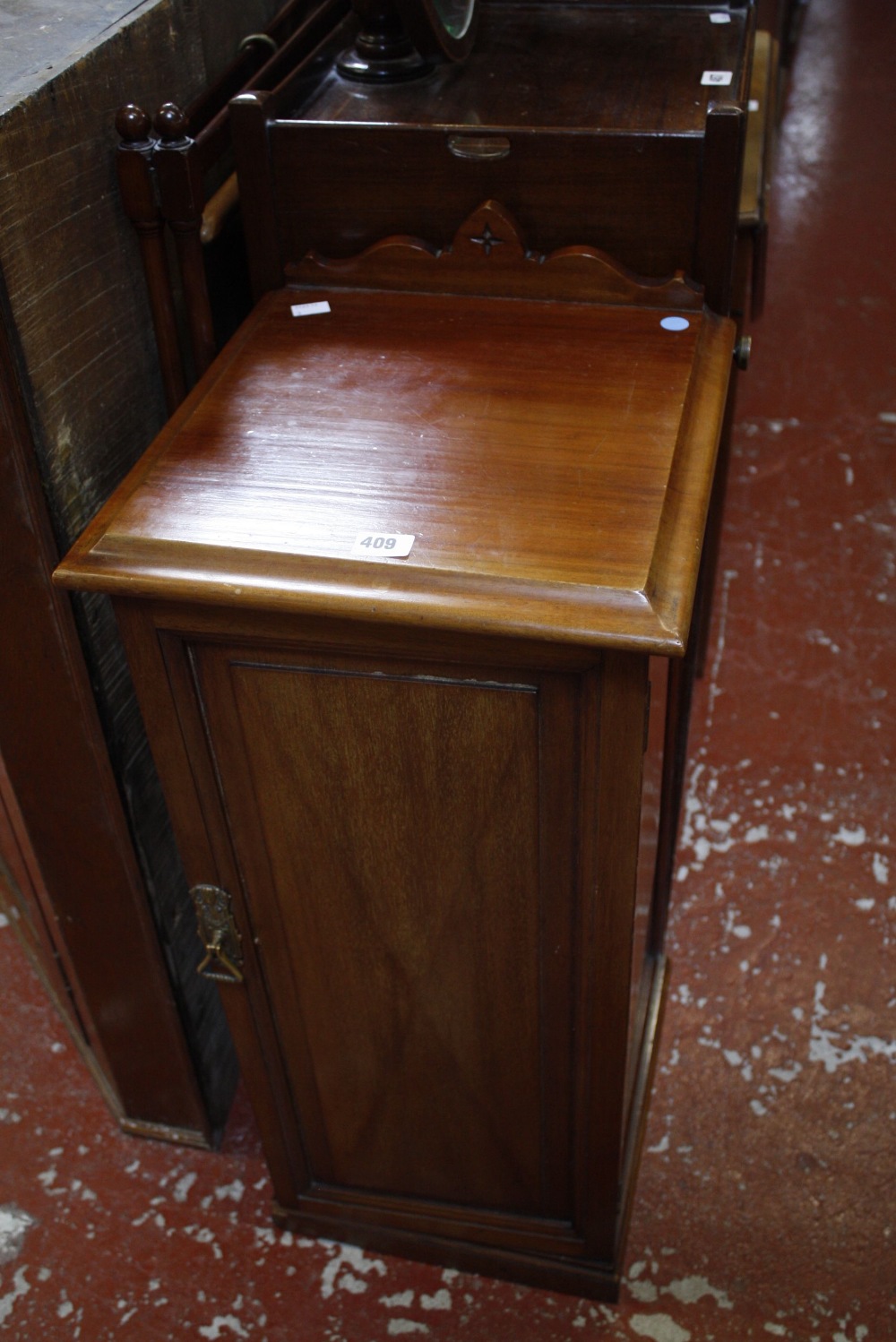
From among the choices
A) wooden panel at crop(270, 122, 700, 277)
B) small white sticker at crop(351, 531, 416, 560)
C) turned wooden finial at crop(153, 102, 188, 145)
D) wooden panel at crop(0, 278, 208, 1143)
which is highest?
turned wooden finial at crop(153, 102, 188, 145)

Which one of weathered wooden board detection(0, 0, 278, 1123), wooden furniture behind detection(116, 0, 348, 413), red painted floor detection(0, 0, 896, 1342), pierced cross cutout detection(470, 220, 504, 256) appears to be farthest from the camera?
red painted floor detection(0, 0, 896, 1342)

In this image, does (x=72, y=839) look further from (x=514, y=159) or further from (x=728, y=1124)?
(x=728, y=1124)

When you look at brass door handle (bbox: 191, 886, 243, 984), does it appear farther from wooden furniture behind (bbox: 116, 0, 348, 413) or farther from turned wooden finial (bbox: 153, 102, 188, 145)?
turned wooden finial (bbox: 153, 102, 188, 145)

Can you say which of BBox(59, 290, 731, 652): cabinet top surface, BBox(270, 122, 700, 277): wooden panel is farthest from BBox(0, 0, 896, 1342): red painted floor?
BBox(270, 122, 700, 277): wooden panel

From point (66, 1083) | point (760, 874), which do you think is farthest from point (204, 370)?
point (760, 874)

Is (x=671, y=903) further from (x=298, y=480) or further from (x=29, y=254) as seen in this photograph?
(x=29, y=254)

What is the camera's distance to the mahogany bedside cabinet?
1217 mm

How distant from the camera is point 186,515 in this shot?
127 cm

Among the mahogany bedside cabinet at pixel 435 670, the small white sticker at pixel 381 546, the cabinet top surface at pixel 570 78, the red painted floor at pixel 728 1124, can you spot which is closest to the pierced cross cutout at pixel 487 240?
the mahogany bedside cabinet at pixel 435 670

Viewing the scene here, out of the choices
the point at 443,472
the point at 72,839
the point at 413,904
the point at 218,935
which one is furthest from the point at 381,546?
the point at 72,839

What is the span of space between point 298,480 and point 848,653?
6.60 ft

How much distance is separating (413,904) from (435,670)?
1.18 feet

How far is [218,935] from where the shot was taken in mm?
1613

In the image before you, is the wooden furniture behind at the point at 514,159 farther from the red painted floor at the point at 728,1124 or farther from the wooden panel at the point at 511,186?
the red painted floor at the point at 728,1124
